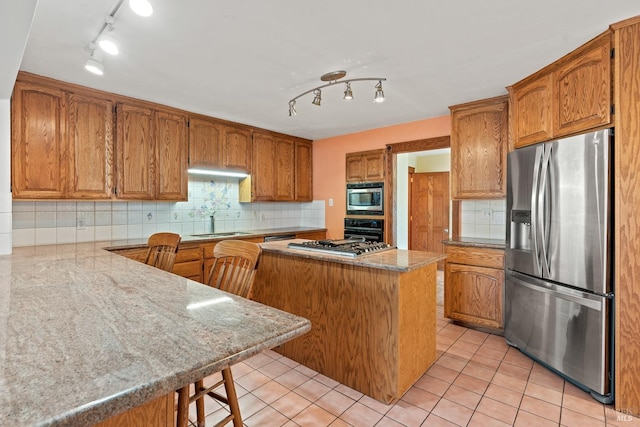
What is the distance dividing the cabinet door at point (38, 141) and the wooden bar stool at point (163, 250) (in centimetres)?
110

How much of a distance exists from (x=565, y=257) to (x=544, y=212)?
1.13 feet

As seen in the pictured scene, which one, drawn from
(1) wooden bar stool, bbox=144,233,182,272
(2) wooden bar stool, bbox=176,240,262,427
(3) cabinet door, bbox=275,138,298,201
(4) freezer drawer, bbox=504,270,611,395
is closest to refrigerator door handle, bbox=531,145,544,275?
(4) freezer drawer, bbox=504,270,611,395

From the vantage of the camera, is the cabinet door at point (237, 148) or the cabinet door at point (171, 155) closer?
the cabinet door at point (171, 155)

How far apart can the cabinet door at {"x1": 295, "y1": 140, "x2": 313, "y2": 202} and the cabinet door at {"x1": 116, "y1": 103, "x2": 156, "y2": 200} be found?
2.11 metres

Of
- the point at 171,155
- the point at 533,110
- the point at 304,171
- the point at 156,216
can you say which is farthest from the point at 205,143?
the point at 533,110

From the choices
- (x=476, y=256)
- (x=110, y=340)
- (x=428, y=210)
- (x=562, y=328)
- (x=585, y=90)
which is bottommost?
(x=562, y=328)

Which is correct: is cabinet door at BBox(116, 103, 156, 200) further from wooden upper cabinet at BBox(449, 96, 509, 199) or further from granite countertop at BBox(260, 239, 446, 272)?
wooden upper cabinet at BBox(449, 96, 509, 199)

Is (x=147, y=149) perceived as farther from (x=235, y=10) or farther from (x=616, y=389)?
(x=616, y=389)

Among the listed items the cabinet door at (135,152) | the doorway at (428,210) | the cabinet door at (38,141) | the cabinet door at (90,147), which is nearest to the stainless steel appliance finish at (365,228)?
the doorway at (428,210)

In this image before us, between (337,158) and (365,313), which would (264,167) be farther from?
(365,313)

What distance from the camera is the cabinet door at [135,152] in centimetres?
301

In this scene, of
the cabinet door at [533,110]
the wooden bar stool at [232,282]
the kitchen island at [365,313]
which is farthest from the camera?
the cabinet door at [533,110]

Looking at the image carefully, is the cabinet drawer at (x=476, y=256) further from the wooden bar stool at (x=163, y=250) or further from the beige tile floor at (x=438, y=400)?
the wooden bar stool at (x=163, y=250)

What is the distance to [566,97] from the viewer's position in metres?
2.22
